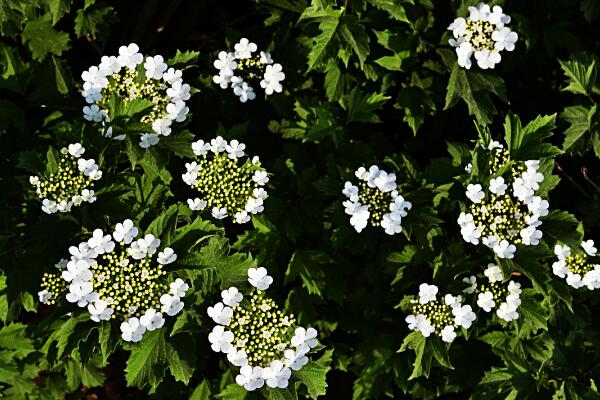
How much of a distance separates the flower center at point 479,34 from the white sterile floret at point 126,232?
7.53 ft

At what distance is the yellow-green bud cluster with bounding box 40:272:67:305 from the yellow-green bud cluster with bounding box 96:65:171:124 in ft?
3.20

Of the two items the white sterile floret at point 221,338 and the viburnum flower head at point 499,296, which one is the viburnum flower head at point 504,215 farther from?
the white sterile floret at point 221,338

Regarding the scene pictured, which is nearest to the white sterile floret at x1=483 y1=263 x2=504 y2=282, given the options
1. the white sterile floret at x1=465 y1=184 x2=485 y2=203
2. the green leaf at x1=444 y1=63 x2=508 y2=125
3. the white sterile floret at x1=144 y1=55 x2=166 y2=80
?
the white sterile floret at x1=465 y1=184 x2=485 y2=203

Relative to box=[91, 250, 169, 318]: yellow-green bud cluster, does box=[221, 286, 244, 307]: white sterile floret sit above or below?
below

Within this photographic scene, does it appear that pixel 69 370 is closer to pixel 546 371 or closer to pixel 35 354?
pixel 35 354

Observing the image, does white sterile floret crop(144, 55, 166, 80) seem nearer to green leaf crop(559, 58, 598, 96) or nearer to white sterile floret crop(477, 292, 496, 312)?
white sterile floret crop(477, 292, 496, 312)

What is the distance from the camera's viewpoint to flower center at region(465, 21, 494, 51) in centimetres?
381

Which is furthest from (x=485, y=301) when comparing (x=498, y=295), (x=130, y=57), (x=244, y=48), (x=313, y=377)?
(x=130, y=57)

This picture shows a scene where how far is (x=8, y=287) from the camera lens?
3.59 metres

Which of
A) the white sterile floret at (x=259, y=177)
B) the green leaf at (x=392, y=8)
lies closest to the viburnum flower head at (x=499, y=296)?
the white sterile floret at (x=259, y=177)

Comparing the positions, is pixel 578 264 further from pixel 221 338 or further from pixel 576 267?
pixel 221 338

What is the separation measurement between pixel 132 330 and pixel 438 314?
1712 millimetres

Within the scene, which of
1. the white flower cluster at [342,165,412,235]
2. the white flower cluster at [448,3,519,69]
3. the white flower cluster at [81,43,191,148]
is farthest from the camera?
the white flower cluster at [448,3,519,69]

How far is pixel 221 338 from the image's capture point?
3045 mm
